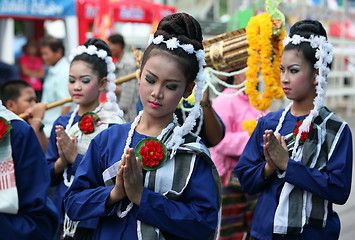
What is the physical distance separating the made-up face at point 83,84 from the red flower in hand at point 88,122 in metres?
0.13

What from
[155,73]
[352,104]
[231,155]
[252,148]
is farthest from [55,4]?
[352,104]

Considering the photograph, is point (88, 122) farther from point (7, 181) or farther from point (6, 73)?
point (6, 73)

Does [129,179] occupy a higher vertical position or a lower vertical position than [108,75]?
lower

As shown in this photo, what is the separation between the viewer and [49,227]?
7.68ft

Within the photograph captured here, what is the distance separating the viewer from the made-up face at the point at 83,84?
3.49 meters

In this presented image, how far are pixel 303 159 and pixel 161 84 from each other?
1134 millimetres

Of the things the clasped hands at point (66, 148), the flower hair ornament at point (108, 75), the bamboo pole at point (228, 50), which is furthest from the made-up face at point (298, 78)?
the clasped hands at point (66, 148)

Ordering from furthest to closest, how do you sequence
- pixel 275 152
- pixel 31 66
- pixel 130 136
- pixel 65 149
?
pixel 31 66 → pixel 65 149 → pixel 275 152 → pixel 130 136

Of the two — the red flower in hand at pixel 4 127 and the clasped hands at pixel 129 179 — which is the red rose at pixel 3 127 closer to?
the red flower in hand at pixel 4 127

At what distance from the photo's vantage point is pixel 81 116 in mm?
3520

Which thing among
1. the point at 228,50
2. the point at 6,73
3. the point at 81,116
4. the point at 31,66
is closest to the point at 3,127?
the point at 81,116

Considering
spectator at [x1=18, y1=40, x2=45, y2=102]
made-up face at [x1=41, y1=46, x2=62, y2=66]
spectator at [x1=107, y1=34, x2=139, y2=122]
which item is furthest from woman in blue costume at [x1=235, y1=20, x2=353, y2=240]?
spectator at [x1=18, y1=40, x2=45, y2=102]

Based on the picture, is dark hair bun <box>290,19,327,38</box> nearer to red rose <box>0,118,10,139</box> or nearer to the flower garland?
the flower garland

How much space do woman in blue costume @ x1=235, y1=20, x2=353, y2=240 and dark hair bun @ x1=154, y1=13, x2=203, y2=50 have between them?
76 cm
